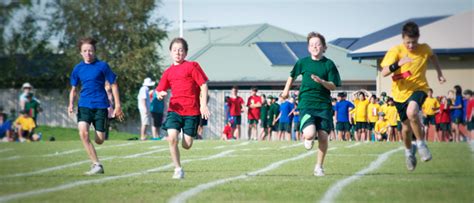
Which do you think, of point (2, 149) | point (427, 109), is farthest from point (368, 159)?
point (427, 109)

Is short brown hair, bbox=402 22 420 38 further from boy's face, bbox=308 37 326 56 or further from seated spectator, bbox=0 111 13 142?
seated spectator, bbox=0 111 13 142

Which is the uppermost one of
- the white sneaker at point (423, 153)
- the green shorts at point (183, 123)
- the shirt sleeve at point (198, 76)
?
the shirt sleeve at point (198, 76)

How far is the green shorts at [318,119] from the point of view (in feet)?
43.8

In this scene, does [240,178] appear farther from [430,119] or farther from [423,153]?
[430,119]

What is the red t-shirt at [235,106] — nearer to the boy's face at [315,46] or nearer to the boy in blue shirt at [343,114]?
the boy in blue shirt at [343,114]

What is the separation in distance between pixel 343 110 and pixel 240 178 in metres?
19.6

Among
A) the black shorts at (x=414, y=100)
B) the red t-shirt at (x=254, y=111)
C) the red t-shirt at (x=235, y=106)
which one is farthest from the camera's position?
the red t-shirt at (x=254, y=111)

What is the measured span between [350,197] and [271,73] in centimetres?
4262

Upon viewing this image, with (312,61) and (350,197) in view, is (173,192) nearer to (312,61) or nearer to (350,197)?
(350,197)

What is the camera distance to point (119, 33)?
46875 mm

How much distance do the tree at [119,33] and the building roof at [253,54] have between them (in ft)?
19.7

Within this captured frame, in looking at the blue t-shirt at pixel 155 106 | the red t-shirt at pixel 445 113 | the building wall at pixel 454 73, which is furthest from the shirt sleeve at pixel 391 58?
the building wall at pixel 454 73

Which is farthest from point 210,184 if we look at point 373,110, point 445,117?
point 445,117

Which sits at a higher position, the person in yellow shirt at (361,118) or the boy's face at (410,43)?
the boy's face at (410,43)
